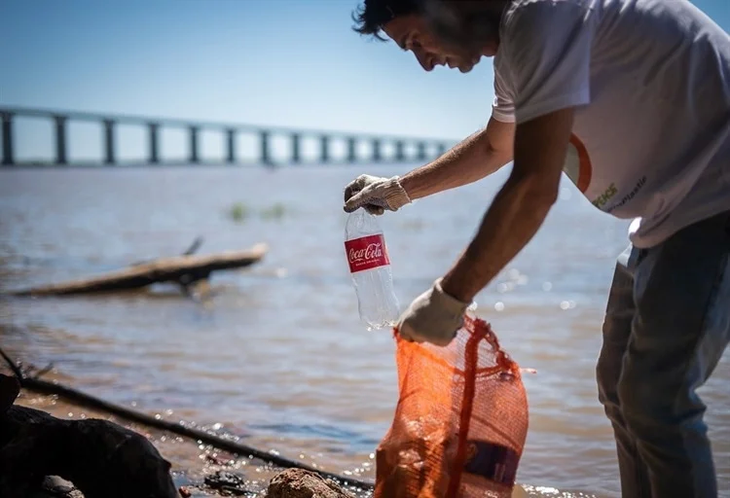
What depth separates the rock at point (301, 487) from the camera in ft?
10.6

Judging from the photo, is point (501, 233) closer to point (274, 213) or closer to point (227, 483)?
point (227, 483)

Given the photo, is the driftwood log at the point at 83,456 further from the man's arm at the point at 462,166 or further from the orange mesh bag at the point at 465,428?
the man's arm at the point at 462,166

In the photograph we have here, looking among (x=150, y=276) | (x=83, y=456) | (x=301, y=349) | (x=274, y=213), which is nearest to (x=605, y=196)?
(x=83, y=456)

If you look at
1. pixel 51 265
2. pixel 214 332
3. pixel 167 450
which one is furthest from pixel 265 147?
pixel 167 450

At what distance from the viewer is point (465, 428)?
274 cm

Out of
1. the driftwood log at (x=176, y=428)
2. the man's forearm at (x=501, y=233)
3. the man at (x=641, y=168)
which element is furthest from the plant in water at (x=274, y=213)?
the man's forearm at (x=501, y=233)

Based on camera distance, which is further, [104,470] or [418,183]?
[418,183]

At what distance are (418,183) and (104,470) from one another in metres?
1.38

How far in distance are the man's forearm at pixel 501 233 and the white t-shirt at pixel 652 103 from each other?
0.61ft

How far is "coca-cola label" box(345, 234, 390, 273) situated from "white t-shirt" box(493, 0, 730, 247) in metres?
0.84

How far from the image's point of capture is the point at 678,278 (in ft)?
8.09

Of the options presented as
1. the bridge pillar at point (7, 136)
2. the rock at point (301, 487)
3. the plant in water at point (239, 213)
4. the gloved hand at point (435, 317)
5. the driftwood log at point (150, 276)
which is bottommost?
the rock at point (301, 487)

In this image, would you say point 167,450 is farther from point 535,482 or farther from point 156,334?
point 156,334

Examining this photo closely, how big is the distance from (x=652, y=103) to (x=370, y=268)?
113 cm
